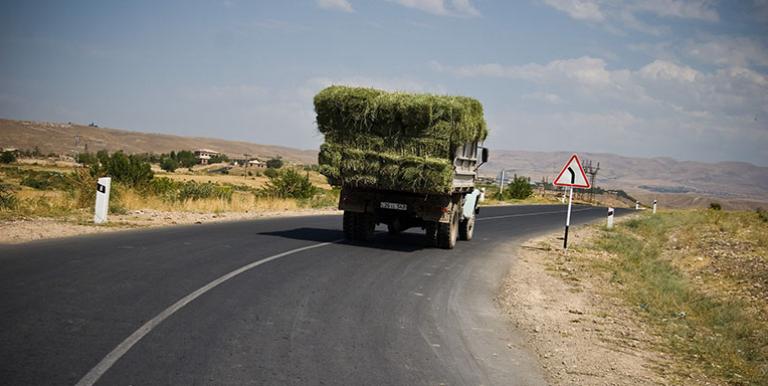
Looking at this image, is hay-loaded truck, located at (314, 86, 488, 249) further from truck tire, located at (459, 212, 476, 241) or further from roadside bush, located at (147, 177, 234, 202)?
roadside bush, located at (147, 177, 234, 202)

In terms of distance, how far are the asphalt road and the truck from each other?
5.87 ft

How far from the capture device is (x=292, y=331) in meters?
7.06

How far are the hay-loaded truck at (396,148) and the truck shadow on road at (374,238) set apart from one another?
768mm

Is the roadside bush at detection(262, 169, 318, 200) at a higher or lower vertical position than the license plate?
lower

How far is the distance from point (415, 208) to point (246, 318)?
8.05m

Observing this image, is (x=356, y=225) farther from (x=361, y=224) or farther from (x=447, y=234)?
(x=447, y=234)

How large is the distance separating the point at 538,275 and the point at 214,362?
30.2 ft

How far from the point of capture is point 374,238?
1745 centimetres

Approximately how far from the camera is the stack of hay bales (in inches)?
558

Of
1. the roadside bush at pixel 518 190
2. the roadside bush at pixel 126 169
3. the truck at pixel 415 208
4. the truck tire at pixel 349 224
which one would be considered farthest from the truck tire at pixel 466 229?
the roadside bush at pixel 518 190

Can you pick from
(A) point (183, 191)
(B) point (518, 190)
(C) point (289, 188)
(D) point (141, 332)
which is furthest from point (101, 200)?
(B) point (518, 190)

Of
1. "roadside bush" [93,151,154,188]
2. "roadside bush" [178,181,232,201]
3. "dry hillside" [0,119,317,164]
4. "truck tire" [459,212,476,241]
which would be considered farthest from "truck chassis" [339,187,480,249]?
"dry hillside" [0,119,317,164]

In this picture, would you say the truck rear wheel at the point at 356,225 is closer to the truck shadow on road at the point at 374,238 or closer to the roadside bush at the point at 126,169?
the truck shadow on road at the point at 374,238

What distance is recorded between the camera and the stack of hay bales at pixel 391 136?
14.2m
